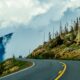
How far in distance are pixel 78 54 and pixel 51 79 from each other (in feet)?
233

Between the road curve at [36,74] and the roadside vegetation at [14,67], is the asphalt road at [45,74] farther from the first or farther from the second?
the roadside vegetation at [14,67]

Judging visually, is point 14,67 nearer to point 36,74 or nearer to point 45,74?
point 36,74

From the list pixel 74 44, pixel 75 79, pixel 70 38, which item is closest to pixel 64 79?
pixel 75 79

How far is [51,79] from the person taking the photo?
20.6 m

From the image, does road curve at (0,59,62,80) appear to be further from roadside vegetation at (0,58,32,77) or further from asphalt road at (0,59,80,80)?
roadside vegetation at (0,58,32,77)

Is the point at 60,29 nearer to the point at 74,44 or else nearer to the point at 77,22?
the point at 77,22

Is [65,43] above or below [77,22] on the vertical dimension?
below

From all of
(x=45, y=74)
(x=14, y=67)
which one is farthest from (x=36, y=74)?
(x=14, y=67)

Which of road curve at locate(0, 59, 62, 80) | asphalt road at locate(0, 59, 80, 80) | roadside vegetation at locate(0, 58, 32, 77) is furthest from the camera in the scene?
roadside vegetation at locate(0, 58, 32, 77)

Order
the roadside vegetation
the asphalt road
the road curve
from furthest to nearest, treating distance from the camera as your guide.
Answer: the roadside vegetation, the road curve, the asphalt road

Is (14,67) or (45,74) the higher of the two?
(45,74)

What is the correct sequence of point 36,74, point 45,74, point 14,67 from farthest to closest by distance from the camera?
point 14,67
point 36,74
point 45,74

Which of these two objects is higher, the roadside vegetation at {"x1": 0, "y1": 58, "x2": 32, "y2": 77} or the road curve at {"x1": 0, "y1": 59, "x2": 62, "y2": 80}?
the road curve at {"x1": 0, "y1": 59, "x2": 62, "y2": 80}

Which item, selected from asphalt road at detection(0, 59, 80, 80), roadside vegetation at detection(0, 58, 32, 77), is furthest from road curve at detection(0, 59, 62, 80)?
roadside vegetation at detection(0, 58, 32, 77)
